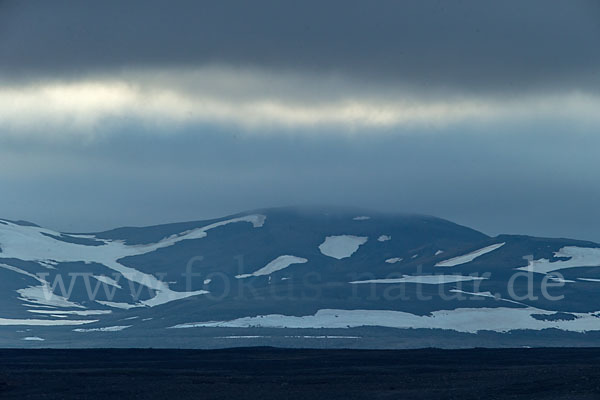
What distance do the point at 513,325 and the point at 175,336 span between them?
52.7 m

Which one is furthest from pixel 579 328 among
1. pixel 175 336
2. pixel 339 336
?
pixel 175 336
